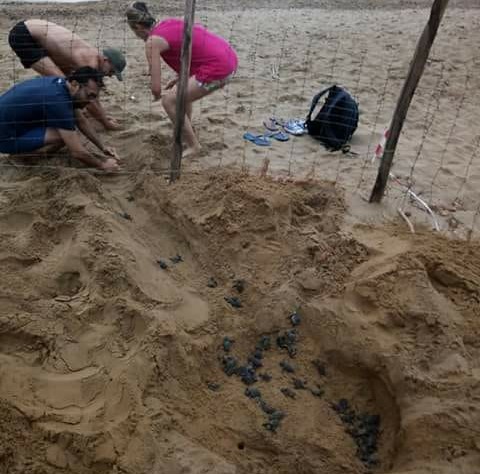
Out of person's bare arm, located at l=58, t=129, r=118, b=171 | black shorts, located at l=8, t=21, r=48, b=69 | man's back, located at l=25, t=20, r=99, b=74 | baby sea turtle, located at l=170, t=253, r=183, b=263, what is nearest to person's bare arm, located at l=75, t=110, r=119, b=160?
person's bare arm, located at l=58, t=129, r=118, b=171

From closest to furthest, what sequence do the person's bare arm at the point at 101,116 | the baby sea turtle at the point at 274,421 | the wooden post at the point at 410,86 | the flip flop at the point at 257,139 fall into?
the baby sea turtle at the point at 274,421
the wooden post at the point at 410,86
the person's bare arm at the point at 101,116
the flip flop at the point at 257,139

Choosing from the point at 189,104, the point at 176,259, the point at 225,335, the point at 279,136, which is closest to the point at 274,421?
the point at 225,335

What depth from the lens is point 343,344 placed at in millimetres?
3061

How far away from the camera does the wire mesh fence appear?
15.1 feet

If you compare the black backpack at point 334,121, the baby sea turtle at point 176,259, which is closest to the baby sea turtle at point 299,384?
the baby sea turtle at point 176,259

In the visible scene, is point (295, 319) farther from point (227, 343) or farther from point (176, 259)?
point (176, 259)

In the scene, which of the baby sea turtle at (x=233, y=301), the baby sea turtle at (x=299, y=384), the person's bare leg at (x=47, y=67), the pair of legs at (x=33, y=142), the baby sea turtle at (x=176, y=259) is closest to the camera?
the baby sea turtle at (x=299, y=384)

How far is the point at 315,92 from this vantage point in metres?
6.37

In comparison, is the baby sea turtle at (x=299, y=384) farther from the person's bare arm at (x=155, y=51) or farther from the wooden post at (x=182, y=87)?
the person's bare arm at (x=155, y=51)

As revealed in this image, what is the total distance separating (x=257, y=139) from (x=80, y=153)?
1.68m

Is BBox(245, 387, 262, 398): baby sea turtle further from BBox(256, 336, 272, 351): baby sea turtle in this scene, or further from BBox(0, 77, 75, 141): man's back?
BBox(0, 77, 75, 141): man's back

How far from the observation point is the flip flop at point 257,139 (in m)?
5.08

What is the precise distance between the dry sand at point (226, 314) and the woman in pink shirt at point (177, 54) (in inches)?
20.4

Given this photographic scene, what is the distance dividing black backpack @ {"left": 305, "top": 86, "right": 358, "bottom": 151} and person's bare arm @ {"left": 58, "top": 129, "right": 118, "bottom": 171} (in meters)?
2.00
